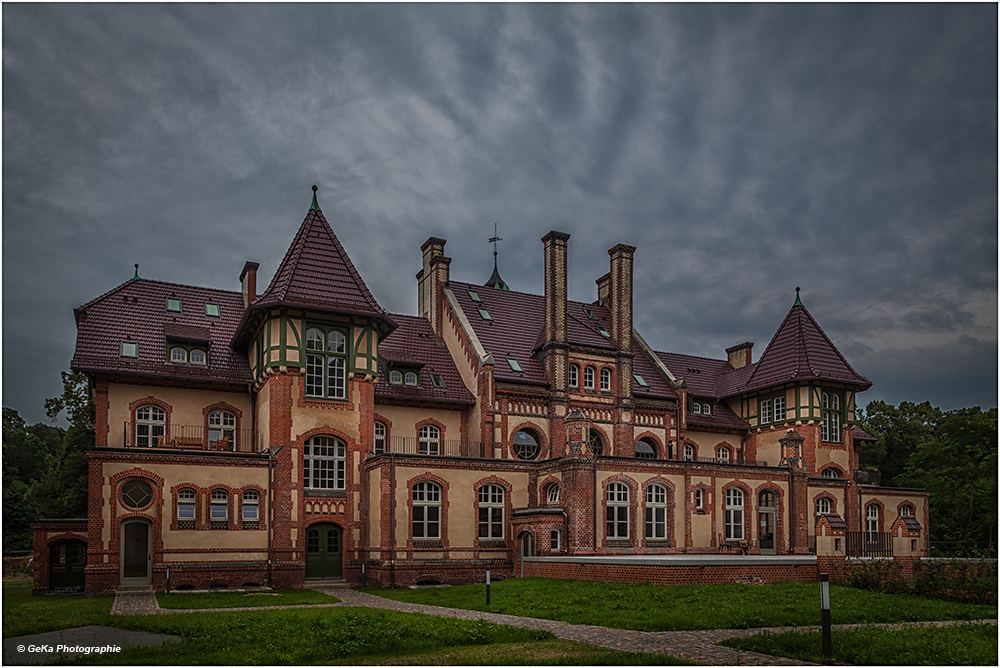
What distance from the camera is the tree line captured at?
20797 millimetres

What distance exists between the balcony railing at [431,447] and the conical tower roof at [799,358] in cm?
1659

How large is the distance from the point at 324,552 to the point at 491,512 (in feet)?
21.3

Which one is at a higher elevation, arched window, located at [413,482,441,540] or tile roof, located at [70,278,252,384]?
tile roof, located at [70,278,252,384]

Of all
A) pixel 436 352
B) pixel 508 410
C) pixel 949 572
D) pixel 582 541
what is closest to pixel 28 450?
pixel 436 352

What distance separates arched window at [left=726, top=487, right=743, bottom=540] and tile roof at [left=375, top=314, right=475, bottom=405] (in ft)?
38.6

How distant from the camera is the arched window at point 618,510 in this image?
32.8m

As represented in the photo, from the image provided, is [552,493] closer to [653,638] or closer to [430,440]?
[430,440]

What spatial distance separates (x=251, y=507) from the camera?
1174 inches

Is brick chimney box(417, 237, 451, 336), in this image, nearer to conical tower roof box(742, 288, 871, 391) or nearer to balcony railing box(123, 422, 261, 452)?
balcony railing box(123, 422, 261, 452)

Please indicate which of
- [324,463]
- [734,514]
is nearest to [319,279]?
[324,463]

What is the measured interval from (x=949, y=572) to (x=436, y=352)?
24.0m

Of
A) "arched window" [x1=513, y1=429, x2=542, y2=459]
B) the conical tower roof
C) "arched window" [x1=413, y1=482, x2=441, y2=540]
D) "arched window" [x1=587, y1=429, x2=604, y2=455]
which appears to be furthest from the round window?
the conical tower roof

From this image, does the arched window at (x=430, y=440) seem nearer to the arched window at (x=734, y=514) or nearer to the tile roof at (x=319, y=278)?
the tile roof at (x=319, y=278)

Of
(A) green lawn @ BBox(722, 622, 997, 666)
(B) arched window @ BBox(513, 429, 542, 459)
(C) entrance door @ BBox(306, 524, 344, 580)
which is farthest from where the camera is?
(B) arched window @ BBox(513, 429, 542, 459)
